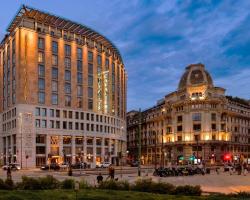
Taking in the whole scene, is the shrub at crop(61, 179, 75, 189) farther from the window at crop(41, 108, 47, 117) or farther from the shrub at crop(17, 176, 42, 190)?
the window at crop(41, 108, 47, 117)

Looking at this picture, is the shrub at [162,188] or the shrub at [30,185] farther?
the shrub at [30,185]

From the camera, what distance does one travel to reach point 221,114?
445 feet

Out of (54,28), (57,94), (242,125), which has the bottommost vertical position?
(242,125)

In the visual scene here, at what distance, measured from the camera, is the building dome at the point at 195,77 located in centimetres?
13775

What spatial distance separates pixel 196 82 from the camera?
138m

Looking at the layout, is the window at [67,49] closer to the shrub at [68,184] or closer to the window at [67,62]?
the window at [67,62]

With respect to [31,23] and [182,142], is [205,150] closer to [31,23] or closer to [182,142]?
[182,142]

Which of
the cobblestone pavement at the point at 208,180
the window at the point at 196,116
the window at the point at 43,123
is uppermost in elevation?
the window at the point at 196,116

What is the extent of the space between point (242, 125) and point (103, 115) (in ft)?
175

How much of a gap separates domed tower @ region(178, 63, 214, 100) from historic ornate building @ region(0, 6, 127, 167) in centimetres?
2570

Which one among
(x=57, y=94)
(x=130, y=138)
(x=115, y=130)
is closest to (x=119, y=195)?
(x=57, y=94)

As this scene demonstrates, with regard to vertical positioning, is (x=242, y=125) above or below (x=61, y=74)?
below

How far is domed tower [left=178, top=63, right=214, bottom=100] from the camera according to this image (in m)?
134

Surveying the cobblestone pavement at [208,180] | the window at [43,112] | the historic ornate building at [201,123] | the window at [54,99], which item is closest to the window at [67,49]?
the window at [54,99]
